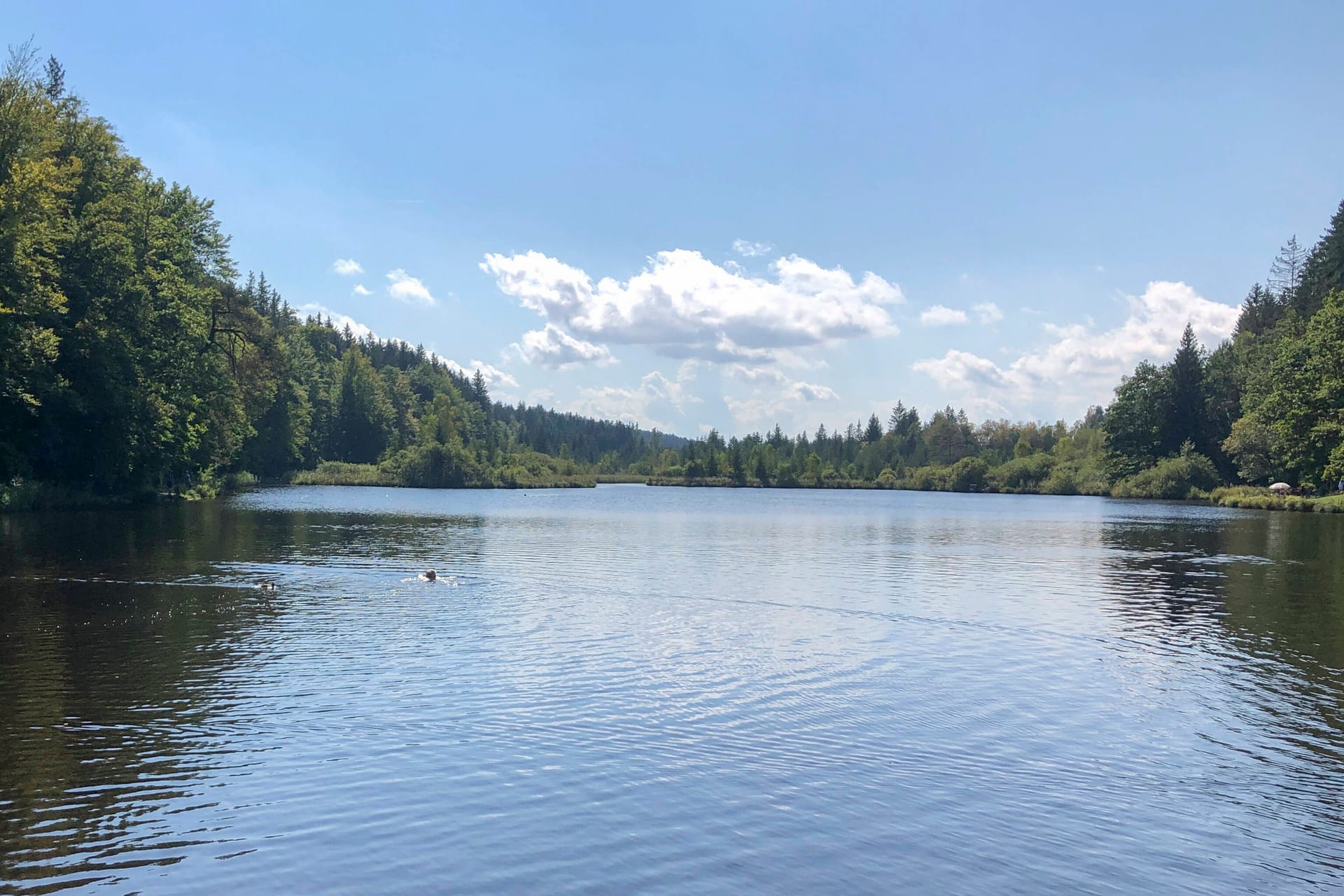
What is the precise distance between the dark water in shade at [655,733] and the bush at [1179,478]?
3960 inches

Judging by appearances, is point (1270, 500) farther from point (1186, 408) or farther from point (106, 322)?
point (106, 322)

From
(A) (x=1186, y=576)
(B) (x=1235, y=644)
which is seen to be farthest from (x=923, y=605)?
(A) (x=1186, y=576)

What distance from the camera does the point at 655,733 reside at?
572 inches

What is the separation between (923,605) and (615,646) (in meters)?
11.6

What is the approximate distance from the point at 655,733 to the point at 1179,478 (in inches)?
5049

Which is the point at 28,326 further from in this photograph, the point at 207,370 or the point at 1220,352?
the point at 1220,352

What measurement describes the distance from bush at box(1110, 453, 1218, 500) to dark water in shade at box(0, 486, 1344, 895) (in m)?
101

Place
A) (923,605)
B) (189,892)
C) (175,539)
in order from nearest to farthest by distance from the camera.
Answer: (189,892)
(923,605)
(175,539)

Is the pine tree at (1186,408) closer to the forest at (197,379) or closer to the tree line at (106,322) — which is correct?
the forest at (197,379)

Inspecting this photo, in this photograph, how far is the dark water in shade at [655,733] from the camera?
9953mm

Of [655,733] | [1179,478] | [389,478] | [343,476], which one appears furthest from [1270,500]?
[343,476]

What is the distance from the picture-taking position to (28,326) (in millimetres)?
45750

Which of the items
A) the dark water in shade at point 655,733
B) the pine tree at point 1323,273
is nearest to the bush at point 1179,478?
the pine tree at point 1323,273

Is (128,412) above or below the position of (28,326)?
below
